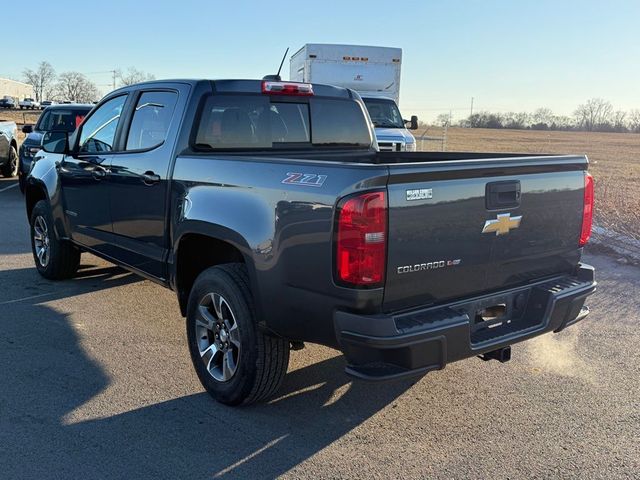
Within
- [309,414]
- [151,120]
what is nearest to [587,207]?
[309,414]

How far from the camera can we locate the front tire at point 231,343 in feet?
11.2

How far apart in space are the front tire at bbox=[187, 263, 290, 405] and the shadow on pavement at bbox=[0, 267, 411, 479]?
16cm

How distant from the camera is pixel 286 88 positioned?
4.48m

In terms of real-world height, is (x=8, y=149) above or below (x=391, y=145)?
below

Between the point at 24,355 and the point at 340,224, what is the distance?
2.89 m

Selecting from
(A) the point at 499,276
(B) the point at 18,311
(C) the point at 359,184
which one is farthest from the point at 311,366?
(B) the point at 18,311

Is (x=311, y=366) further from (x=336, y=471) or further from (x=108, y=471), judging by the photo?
(x=108, y=471)

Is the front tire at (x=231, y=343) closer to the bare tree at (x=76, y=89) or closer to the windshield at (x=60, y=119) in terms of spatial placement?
the windshield at (x=60, y=119)

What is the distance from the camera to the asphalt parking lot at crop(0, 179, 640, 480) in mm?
3039

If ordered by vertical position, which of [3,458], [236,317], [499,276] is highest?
[499,276]

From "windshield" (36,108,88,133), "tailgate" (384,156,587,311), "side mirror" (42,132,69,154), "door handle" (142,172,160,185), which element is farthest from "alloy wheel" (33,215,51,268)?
"windshield" (36,108,88,133)

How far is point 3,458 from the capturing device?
3.03 m

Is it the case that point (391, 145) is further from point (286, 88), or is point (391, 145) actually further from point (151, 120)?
point (151, 120)

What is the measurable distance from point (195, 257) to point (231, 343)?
29.8 inches
